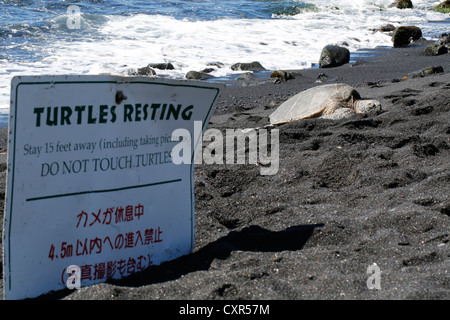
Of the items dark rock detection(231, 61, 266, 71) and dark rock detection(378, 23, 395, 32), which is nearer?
dark rock detection(231, 61, 266, 71)

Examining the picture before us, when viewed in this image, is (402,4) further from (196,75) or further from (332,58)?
(196,75)

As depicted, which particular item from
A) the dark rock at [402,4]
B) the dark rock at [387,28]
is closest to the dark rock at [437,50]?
the dark rock at [387,28]

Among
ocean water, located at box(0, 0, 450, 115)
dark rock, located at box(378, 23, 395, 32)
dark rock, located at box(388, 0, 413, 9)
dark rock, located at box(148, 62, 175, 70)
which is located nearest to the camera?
dark rock, located at box(148, 62, 175, 70)

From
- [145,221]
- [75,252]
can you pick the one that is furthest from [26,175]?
[145,221]

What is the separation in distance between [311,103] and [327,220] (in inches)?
137

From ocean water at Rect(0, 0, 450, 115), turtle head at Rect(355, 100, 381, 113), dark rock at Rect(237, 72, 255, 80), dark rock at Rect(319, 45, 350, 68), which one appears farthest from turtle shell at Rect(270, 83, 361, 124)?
dark rock at Rect(319, 45, 350, 68)

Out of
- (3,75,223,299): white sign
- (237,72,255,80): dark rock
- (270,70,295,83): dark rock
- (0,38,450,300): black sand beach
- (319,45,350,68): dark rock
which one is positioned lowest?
(237,72,255,80): dark rock

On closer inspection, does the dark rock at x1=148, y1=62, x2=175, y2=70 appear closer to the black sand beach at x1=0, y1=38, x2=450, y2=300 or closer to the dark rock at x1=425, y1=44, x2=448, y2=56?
the dark rock at x1=425, y1=44, x2=448, y2=56

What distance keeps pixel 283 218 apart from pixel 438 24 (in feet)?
64.8

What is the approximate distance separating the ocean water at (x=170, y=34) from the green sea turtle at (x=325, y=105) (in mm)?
4291

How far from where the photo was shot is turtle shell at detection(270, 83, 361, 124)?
19.6 ft

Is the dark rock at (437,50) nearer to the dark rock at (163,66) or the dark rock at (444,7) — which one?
the dark rock at (163,66)

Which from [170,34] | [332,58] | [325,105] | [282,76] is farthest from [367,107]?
[170,34]
